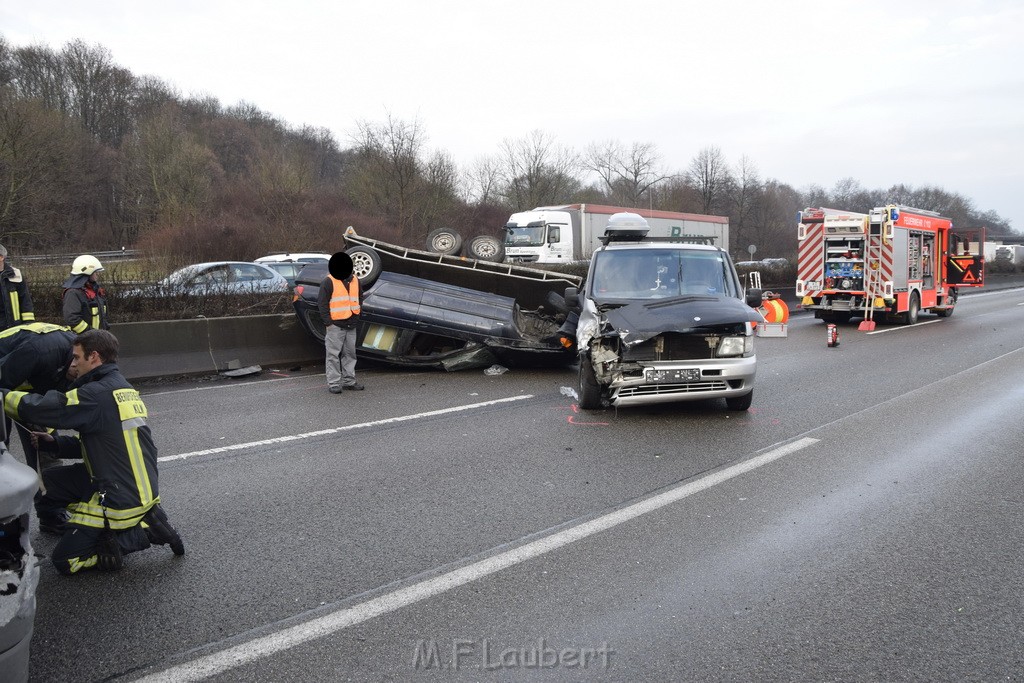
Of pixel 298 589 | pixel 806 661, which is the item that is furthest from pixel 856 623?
pixel 298 589

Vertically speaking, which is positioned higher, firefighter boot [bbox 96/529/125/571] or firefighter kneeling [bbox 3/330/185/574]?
firefighter kneeling [bbox 3/330/185/574]

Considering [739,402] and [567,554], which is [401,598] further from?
[739,402]

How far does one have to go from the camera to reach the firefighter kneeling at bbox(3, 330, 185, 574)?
392 cm

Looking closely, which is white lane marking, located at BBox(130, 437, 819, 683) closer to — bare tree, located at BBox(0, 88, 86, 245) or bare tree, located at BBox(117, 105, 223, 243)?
bare tree, located at BBox(0, 88, 86, 245)

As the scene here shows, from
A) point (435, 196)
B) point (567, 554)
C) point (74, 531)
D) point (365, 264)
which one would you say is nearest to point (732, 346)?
point (567, 554)

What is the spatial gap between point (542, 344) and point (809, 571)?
725cm

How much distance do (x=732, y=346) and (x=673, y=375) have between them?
0.71 meters

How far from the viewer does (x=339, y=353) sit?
9.90 meters

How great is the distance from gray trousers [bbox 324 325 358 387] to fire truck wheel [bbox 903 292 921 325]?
50.2ft

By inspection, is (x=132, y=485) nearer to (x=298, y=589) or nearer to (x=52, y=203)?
(x=298, y=589)

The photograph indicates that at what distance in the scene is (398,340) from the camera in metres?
11.1

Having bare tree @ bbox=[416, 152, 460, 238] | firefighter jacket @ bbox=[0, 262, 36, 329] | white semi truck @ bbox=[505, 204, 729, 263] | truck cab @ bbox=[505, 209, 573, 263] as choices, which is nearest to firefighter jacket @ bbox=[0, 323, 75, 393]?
firefighter jacket @ bbox=[0, 262, 36, 329]

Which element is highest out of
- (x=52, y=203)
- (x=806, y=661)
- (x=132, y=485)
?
(x=52, y=203)

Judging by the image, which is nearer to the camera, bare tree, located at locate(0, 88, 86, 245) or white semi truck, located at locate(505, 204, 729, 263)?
bare tree, located at locate(0, 88, 86, 245)
